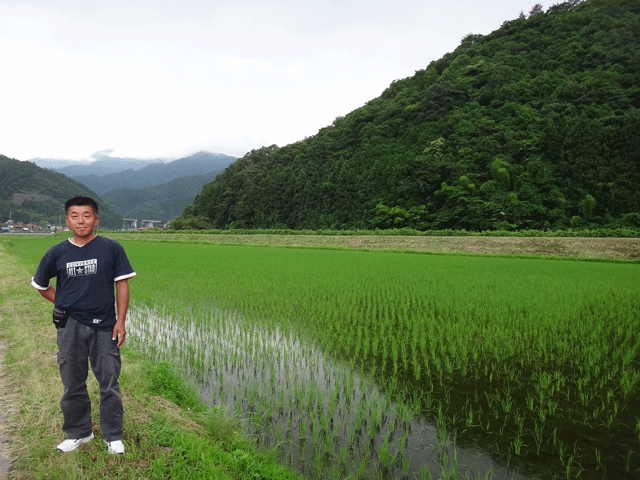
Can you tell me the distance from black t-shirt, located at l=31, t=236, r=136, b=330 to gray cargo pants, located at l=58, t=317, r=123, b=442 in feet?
0.27

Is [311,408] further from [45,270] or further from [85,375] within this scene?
[45,270]

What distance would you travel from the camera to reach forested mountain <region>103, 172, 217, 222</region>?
13412 cm

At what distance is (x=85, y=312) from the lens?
2047 mm

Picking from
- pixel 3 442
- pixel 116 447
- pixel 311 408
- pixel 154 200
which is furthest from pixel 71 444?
pixel 154 200

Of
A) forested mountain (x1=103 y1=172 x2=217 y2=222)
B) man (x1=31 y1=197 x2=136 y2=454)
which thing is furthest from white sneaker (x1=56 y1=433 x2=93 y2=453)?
forested mountain (x1=103 y1=172 x2=217 y2=222)

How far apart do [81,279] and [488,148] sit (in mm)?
41587

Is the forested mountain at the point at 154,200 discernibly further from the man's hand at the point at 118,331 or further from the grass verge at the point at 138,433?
the man's hand at the point at 118,331

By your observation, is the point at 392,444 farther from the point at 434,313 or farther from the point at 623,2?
the point at 623,2

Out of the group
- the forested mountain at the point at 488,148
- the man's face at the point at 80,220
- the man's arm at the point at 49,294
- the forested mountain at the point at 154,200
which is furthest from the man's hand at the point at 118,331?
the forested mountain at the point at 154,200

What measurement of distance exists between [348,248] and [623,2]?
173 ft

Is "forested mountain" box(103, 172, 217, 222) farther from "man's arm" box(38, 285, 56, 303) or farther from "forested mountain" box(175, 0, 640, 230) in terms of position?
"man's arm" box(38, 285, 56, 303)

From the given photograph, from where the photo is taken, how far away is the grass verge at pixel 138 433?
6.60ft

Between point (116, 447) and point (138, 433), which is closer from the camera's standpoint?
point (116, 447)

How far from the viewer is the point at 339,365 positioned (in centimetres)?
408
